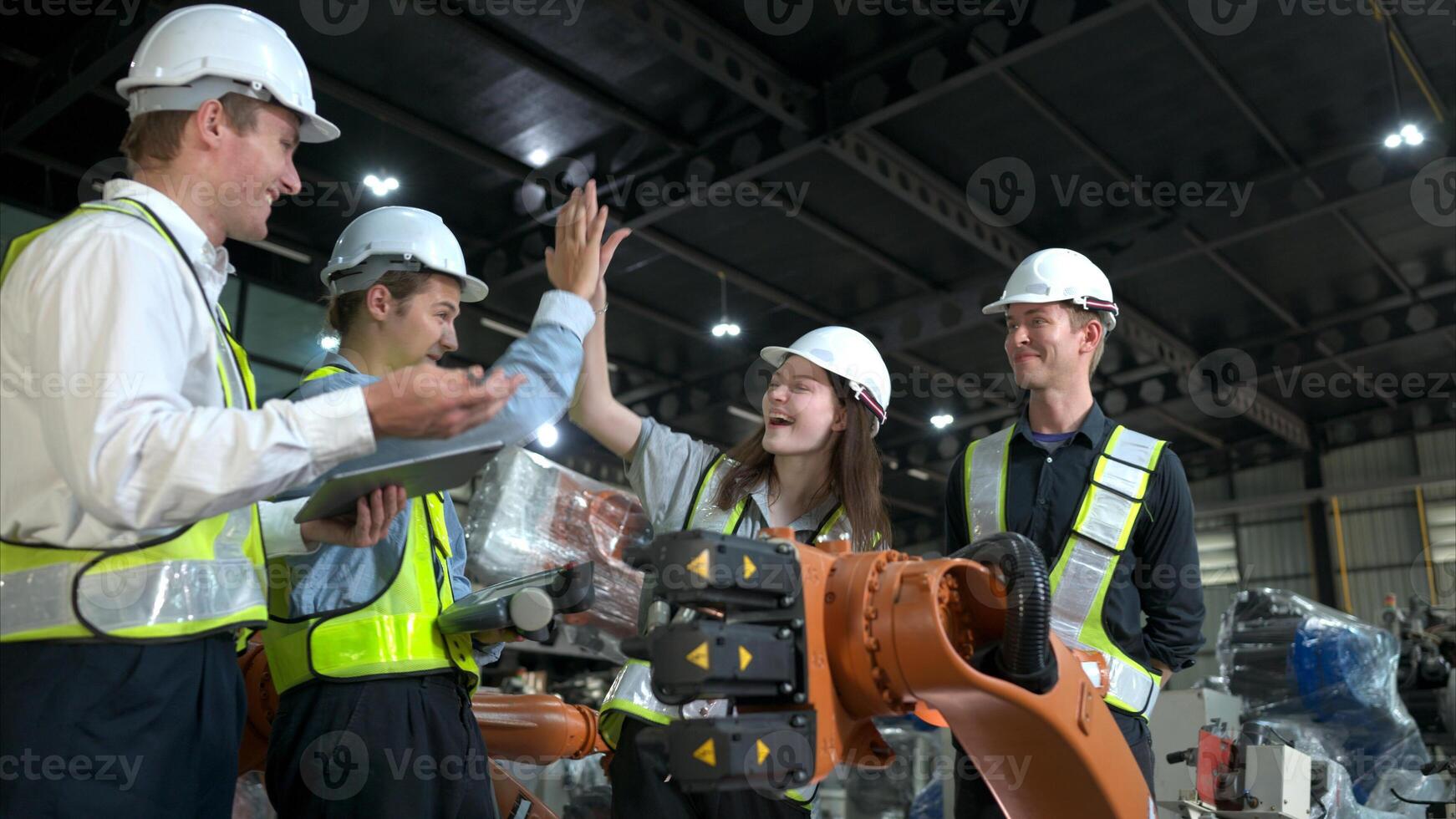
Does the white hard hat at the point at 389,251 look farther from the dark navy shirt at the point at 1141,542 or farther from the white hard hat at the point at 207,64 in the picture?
the dark navy shirt at the point at 1141,542

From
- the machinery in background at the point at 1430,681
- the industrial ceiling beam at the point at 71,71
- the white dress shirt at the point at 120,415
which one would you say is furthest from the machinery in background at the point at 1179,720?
the industrial ceiling beam at the point at 71,71

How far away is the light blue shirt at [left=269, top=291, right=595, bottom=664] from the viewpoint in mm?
2123

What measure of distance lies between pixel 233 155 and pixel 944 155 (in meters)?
10.4

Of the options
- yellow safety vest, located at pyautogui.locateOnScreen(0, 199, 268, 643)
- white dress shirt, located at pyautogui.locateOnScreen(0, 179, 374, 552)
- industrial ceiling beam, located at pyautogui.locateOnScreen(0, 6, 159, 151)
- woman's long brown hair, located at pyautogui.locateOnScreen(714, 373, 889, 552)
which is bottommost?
yellow safety vest, located at pyautogui.locateOnScreen(0, 199, 268, 643)

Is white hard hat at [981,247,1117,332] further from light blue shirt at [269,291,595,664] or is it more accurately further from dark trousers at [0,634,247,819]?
dark trousers at [0,634,247,819]

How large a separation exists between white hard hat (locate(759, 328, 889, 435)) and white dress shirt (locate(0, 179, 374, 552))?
1.90 m

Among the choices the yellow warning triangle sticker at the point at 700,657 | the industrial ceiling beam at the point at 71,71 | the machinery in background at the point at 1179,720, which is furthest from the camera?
the industrial ceiling beam at the point at 71,71

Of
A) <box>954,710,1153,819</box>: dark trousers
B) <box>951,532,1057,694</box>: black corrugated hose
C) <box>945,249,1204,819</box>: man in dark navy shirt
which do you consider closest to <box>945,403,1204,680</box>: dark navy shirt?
<box>945,249,1204,819</box>: man in dark navy shirt

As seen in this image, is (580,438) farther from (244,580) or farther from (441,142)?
(244,580)

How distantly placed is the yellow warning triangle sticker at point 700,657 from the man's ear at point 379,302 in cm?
168

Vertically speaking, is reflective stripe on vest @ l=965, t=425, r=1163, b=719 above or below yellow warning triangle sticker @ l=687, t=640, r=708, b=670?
above

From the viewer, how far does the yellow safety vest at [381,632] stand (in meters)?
2.47

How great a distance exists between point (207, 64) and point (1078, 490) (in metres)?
2.49

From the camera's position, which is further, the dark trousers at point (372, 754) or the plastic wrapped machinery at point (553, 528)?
the plastic wrapped machinery at point (553, 528)
